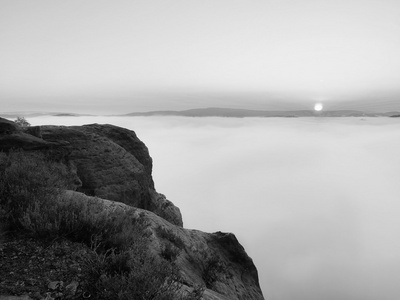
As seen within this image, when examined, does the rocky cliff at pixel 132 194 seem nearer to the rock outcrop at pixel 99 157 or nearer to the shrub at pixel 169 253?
the rock outcrop at pixel 99 157

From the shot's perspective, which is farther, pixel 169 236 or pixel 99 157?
pixel 99 157

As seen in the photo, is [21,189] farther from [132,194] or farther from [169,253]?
[132,194]

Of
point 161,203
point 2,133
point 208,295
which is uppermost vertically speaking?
point 2,133

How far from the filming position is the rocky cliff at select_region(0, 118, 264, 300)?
8.68 m

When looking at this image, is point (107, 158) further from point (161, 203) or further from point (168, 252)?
point (168, 252)

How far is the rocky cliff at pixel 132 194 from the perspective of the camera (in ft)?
28.5

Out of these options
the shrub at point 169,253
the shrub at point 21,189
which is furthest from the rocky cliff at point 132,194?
the shrub at point 21,189

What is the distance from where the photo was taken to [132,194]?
18.0m

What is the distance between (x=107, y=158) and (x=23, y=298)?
589 inches

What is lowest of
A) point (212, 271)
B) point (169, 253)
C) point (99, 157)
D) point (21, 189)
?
point (212, 271)

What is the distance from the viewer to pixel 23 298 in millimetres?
3660

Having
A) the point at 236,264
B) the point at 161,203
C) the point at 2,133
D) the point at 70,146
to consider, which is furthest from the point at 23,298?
the point at 161,203

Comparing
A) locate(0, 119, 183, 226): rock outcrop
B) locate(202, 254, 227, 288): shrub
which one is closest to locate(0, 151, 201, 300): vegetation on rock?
locate(202, 254, 227, 288): shrub

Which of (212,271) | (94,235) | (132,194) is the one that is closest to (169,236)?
(212,271)
